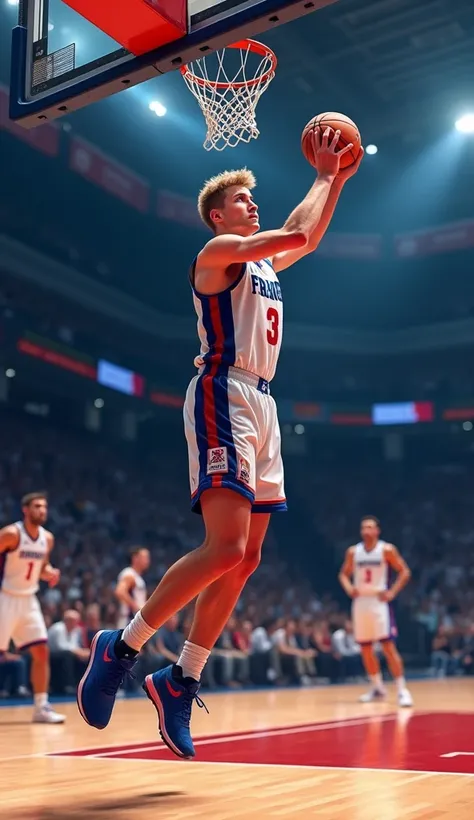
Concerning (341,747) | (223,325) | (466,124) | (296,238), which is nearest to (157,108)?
(466,124)

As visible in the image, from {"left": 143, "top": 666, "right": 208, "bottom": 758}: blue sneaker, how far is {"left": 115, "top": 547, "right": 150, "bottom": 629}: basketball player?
22.8 ft

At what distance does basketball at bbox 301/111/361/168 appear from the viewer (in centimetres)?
409

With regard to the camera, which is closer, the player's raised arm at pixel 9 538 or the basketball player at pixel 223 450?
the basketball player at pixel 223 450

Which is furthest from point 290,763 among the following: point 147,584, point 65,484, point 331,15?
point 331,15

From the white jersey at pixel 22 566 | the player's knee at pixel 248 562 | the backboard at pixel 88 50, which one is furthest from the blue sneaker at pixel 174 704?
the white jersey at pixel 22 566

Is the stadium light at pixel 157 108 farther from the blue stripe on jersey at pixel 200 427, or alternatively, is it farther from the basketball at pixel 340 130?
the blue stripe on jersey at pixel 200 427

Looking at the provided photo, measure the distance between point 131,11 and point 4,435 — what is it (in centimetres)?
1587

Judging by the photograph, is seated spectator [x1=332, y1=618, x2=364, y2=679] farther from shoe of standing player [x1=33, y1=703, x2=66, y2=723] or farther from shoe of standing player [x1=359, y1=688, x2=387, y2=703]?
shoe of standing player [x1=33, y1=703, x2=66, y2=723]

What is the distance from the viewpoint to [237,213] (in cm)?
416

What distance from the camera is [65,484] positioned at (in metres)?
19.4

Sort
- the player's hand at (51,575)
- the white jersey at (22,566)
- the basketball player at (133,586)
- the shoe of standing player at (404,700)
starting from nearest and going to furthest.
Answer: the player's hand at (51,575), the white jersey at (22,566), the shoe of standing player at (404,700), the basketball player at (133,586)

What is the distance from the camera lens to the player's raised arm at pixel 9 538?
26.5 ft

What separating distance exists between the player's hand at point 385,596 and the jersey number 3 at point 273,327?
24.6ft

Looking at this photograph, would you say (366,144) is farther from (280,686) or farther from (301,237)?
(301,237)
